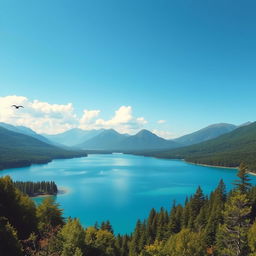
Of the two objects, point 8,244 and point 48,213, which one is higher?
point 8,244

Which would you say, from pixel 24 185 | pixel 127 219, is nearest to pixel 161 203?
pixel 127 219

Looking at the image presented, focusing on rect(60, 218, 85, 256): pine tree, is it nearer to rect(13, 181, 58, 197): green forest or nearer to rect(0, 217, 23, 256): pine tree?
rect(0, 217, 23, 256): pine tree

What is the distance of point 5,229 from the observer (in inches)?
917

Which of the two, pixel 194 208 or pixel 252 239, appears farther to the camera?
pixel 194 208

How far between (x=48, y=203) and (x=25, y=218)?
536 cm

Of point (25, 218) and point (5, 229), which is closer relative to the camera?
point (5, 229)

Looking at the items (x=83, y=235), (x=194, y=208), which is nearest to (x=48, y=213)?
(x=83, y=235)

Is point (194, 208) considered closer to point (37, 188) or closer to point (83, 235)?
point (83, 235)

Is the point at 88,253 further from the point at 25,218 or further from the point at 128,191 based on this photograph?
the point at 128,191

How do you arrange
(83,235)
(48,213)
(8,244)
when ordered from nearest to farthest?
(8,244)
(83,235)
(48,213)

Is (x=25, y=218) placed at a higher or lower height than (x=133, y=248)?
higher

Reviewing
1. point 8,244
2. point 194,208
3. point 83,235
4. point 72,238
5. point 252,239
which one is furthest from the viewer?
point 194,208

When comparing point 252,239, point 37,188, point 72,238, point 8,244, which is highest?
point 8,244

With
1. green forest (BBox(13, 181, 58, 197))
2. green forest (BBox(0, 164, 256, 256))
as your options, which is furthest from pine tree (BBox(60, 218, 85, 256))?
green forest (BBox(13, 181, 58, 197))
